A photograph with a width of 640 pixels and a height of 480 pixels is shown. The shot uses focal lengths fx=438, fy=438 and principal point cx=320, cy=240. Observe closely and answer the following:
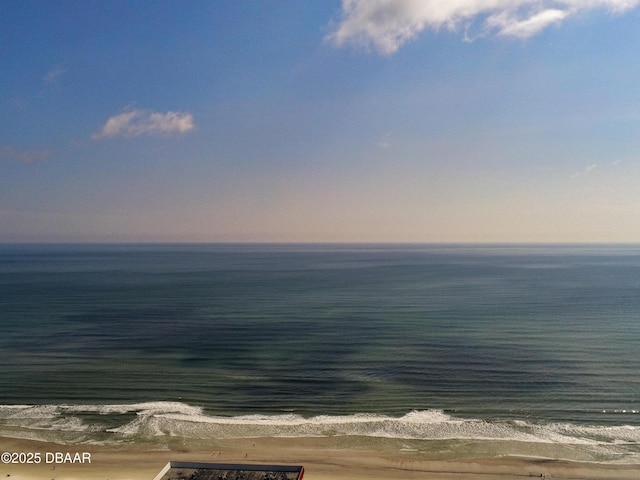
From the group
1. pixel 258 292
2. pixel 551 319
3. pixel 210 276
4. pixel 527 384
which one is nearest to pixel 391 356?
pixel 527 384

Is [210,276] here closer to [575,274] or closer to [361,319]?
[361,319]

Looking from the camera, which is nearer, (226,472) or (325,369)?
(226,472)

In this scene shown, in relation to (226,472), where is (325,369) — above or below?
below

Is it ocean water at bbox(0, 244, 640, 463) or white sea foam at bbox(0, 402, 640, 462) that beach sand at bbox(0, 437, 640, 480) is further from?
ocean water at bbox(0, 244, 640, 463)

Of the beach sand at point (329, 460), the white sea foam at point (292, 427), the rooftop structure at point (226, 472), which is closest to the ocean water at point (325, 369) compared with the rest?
the white sea foam at point (292, 427)

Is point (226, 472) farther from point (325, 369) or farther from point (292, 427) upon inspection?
point (325, 369)

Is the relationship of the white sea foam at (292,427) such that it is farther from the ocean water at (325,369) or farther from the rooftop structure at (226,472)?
the rooftop structure at (226,472)

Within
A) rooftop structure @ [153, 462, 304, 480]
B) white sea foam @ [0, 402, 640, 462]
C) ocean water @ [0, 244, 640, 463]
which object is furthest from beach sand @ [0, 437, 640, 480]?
rooftop structure @ [153, 462, 304, 480]

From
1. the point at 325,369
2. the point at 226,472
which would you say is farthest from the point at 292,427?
the point at 325,369
